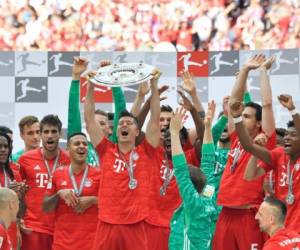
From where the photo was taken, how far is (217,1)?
15.3 meters

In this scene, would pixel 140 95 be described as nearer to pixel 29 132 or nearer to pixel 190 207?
pixel 29 132

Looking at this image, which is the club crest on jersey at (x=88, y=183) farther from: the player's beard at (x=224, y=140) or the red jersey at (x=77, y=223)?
the player's beard at (x=224, y=140)

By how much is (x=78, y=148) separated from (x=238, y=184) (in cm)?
153

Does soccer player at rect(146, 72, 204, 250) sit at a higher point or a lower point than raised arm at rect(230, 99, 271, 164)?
lower

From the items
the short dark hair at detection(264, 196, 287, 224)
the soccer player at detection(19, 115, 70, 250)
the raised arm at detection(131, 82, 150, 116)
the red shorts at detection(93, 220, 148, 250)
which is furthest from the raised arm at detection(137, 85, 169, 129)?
the short dark hair at detection(264, 196, 287, 224)

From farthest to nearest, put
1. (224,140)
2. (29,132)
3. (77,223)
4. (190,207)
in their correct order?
(29,132)
(224,140)
(77,223)
(190,207)

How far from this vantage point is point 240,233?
888 cm

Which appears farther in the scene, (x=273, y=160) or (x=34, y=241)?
(x=34, y=241)

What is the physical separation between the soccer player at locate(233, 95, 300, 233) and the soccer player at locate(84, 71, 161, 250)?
3.22 ft

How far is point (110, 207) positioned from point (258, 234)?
138 centimetres

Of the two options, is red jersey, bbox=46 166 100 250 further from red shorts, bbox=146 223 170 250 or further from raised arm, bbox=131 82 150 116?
raised arm, bbox=131 82 150 116

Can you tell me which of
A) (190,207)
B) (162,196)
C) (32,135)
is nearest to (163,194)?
(162,196)

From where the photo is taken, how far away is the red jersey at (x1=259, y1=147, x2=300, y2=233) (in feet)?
26.5

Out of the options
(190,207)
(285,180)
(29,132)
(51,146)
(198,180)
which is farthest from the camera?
(29,132)
